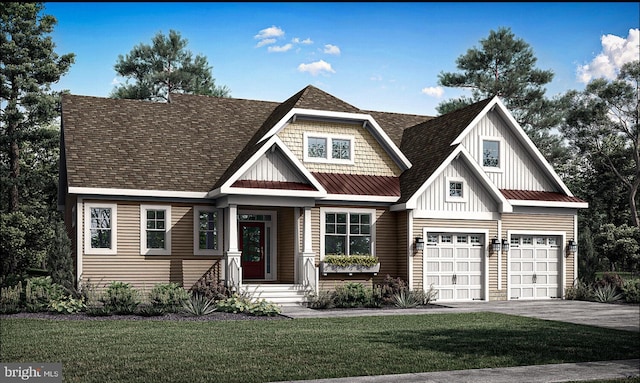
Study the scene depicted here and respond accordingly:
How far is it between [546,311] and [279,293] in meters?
8.12

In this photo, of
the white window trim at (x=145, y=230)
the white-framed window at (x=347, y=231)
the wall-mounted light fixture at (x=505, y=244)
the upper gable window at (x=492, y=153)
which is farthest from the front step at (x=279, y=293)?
the upper gable window at (x=492, y=153)

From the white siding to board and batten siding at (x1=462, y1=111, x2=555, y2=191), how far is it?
6859 millimetres

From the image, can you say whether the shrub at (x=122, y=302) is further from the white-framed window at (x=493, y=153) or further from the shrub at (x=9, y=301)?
the white-framed window at (x=493, y=153)

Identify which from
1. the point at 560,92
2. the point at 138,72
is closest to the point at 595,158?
the point at 560,92

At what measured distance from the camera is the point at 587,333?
16109 mm

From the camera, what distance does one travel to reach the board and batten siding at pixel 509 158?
1059 inches

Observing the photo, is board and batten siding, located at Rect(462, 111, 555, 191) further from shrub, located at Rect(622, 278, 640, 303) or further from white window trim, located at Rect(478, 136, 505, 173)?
shrub, located at Rect(622, 278, 640, 303)

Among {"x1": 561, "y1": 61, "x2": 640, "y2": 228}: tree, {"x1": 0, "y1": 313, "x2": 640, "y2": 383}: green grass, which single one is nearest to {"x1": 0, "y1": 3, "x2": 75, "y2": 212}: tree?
{"x1": 0, "y1": 313, "x2": 640, "y2": 383}: green grass

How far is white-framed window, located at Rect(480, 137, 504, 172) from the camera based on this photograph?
88.7 ft

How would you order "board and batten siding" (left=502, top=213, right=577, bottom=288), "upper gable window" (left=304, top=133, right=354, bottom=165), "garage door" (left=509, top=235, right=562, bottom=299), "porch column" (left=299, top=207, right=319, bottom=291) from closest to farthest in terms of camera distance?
"porch column" (left=299, top=207, right=319, bottom=291) → "upper gable window" (left=304, top=133, right=354, bottom=165) → "board and batten siding" (left=502, top=213, right=577, bottom=288) → "garage door" (left=509, top=235, right=562, bottom=299)

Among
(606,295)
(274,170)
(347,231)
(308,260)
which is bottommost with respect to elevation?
(606,295)

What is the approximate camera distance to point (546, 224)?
26.9 m

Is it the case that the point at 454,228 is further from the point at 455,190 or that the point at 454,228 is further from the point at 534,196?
the point at 534,196

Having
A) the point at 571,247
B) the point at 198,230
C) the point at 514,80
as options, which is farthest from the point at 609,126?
the point at 198,230
